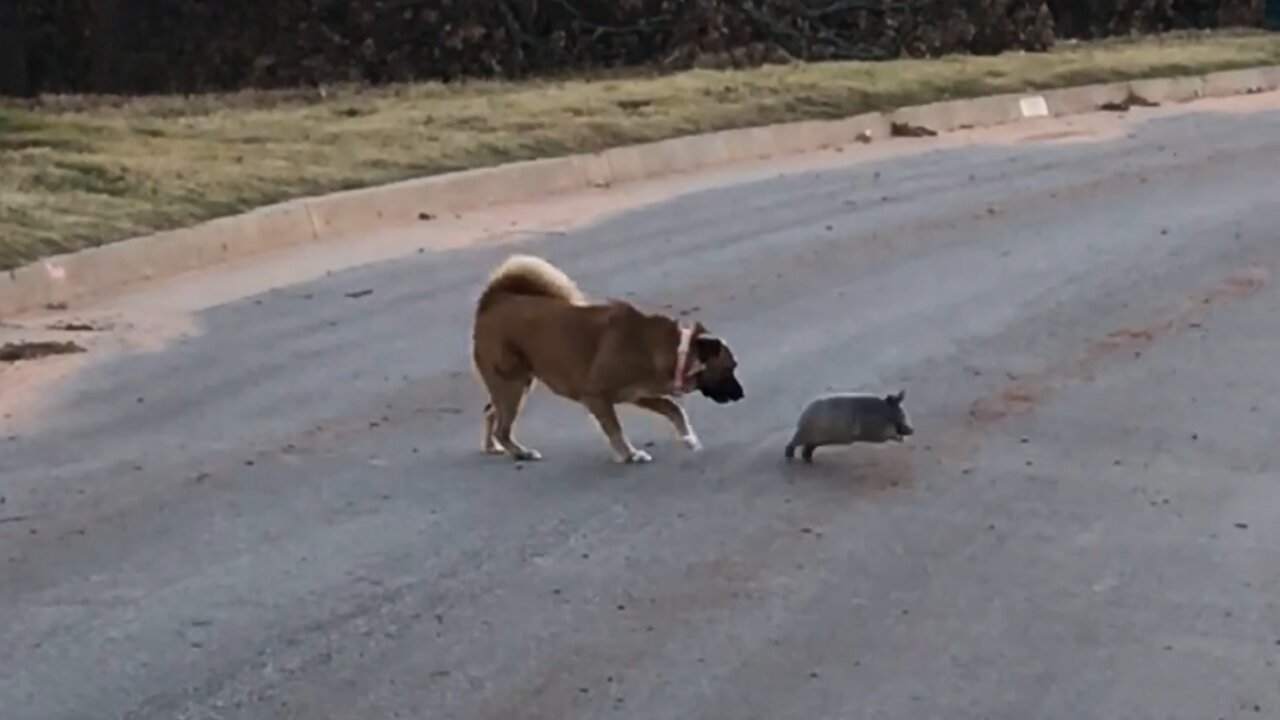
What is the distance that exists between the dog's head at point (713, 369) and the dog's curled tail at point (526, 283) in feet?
1.74

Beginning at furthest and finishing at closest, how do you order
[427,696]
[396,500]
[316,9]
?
1. [316,9]
2. [396,500]
3. [427,696]

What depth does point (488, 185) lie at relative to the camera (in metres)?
15.0

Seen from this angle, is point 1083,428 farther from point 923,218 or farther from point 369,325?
point 923,218

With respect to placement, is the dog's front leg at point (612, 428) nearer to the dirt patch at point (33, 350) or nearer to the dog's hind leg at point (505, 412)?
the dog's hind leg at point (505, 412)

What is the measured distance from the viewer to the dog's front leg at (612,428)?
8.09 meters

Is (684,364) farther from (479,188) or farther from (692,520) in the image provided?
(479,188)

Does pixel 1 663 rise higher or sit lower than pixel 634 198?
higher

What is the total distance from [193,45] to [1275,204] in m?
14.1

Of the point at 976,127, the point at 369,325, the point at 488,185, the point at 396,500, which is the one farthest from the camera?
the point at 976,127

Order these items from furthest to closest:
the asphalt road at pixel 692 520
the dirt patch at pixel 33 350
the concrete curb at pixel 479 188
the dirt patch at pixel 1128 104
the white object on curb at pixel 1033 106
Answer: the dirt patch at pixel 1128 104 < the white object on curb at pixel 1033 106 < the concrete curb at pixel 479 188 < the dirt patch at pixel 33 350 < the asphalt road at pixel 692 520

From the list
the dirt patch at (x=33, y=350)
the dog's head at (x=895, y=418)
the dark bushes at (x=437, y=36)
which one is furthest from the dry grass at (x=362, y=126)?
the dog's head at (x=895, y=418)

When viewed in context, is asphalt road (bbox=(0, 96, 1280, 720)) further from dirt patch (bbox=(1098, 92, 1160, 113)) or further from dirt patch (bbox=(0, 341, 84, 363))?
dirt patch (bbox=(1098, 92, 1160, 113))

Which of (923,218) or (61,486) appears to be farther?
(923,218)

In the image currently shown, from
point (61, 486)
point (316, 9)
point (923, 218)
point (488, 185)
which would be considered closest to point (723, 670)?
point (61, 486)
